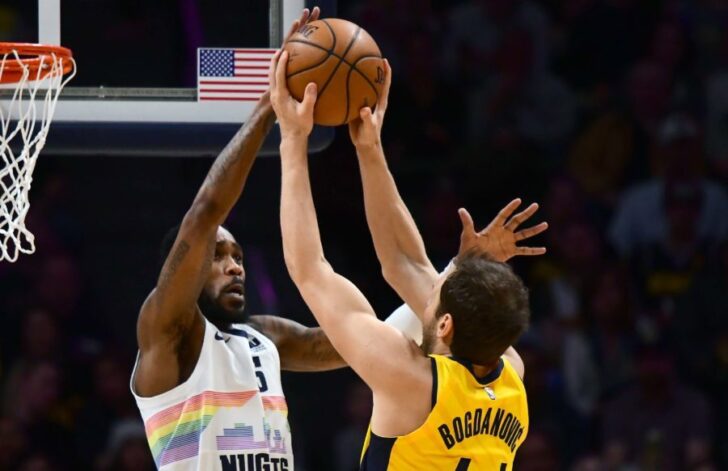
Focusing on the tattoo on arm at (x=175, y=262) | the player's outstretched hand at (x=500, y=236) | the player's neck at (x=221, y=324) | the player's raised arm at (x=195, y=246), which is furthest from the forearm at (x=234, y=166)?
the player's outstretched hand at (x=500, y=236)

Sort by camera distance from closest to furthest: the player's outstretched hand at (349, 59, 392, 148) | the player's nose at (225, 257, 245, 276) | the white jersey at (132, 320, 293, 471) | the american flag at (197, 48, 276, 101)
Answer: the player's outstretched hand at (349, 59, 392, 148) → the white jersey at (132, 320, 293, 471) → the player's nose at (225, 257, 245, 276) → the american flag at (197, 48, 276, 101)

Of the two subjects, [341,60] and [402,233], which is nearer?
[341,60]

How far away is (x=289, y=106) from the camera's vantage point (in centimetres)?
348

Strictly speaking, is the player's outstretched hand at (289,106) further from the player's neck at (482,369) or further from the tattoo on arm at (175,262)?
the player's neck at (482,369)

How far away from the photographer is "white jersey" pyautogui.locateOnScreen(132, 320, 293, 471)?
4023 millimetres

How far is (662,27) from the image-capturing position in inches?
328

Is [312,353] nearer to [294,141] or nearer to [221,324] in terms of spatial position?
[221,324]

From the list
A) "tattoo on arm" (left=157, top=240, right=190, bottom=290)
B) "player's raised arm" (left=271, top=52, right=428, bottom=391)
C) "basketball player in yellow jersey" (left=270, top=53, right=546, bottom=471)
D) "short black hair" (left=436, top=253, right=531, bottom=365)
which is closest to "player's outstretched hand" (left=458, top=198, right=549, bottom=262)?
"basketball player in yellow jersey" (left=270, top=53, right=546, bottom=471)

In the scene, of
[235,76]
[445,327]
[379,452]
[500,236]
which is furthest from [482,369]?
[235,76]

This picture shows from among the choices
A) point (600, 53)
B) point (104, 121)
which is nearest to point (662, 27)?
point (600, 53)

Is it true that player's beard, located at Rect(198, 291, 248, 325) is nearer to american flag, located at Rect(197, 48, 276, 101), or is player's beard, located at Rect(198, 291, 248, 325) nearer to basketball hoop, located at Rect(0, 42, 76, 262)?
basketball hoop, located at Rect(0, 42, 76, 262)

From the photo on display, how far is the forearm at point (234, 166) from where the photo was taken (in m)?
3.84

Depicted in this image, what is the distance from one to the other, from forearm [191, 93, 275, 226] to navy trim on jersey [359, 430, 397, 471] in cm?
89

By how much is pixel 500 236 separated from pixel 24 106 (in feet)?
5.88
